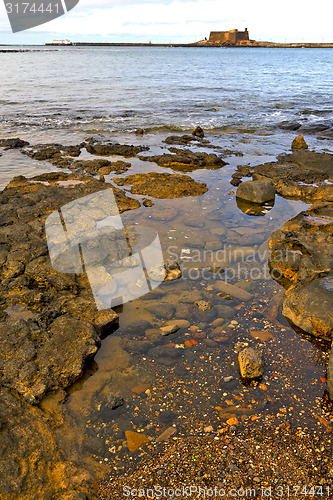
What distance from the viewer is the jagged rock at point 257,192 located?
929 cm

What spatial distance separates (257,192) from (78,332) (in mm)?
6617

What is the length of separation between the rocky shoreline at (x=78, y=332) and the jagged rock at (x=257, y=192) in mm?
62

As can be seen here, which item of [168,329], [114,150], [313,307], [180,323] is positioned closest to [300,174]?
[114,150]

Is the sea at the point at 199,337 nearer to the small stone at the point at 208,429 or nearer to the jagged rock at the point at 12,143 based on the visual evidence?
the small stone at the point at 208,429

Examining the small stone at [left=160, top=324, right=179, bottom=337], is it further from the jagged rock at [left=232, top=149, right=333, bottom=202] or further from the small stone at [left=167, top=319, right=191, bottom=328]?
the jagged rock at [left=232, top=149, right=333, bottom=202]

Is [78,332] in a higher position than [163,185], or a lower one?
lower

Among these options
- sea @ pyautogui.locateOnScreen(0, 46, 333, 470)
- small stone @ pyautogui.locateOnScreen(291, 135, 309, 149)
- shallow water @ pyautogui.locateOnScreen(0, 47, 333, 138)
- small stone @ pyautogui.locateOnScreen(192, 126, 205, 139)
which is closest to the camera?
sea @ pyautogui.locateOnScreen(0, 46, 333, 470)

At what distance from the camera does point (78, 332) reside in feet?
14.8

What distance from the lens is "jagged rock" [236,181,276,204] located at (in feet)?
30.5

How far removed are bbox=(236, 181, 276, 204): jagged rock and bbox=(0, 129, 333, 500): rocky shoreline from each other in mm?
62

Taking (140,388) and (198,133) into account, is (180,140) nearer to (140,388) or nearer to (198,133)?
(198,133)

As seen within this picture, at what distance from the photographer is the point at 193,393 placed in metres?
4.00

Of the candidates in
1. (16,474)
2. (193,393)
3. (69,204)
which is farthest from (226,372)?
(69,204)

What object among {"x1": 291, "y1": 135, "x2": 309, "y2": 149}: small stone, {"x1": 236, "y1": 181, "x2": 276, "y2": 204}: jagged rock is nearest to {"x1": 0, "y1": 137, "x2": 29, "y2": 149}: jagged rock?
{"x1": 236, "y1": 181, "x2": 276, "y2": 204}: jagged rock
